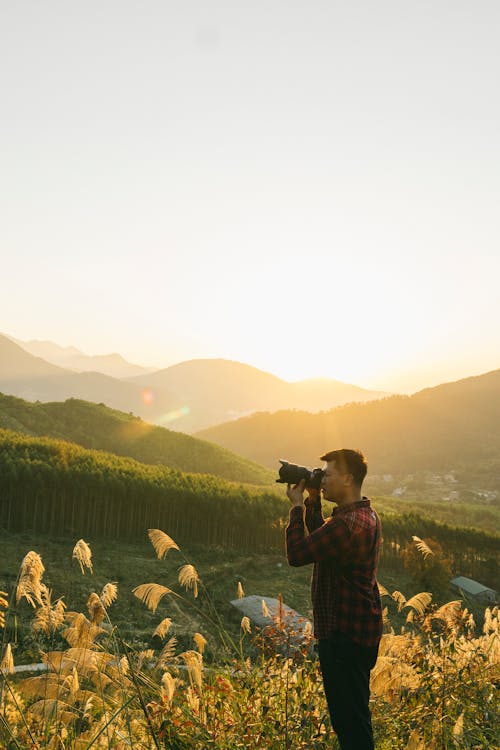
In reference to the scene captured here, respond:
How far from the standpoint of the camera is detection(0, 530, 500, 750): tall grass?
3625mm

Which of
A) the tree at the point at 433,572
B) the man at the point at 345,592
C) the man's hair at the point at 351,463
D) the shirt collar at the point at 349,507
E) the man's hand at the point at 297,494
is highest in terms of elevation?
the man's hair at the point at 351,463

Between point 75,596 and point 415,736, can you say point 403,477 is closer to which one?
point 75,596

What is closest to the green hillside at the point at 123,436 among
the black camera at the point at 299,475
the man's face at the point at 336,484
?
the black camera at the point at 299,475

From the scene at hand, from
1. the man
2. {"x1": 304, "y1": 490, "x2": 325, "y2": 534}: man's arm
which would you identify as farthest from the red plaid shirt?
{"x1": 304, "y1": 490, "x2": 325, "y2": 534}: man's arm

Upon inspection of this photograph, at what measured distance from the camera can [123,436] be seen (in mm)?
44688

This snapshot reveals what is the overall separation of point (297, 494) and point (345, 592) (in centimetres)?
70

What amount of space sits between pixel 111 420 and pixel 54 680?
1738 inches

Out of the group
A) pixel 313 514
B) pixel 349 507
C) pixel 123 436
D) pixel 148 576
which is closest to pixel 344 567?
pixel 349 507

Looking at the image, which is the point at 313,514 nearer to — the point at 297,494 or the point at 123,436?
the point at 297,494

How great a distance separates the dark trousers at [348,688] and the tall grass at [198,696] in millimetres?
302

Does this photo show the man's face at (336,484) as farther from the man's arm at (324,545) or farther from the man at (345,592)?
the man's arm at (324,545)

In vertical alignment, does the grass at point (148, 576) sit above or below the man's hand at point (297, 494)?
below

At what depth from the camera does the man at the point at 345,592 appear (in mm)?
3596

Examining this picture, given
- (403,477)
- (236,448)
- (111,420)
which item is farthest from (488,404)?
(111,420)
